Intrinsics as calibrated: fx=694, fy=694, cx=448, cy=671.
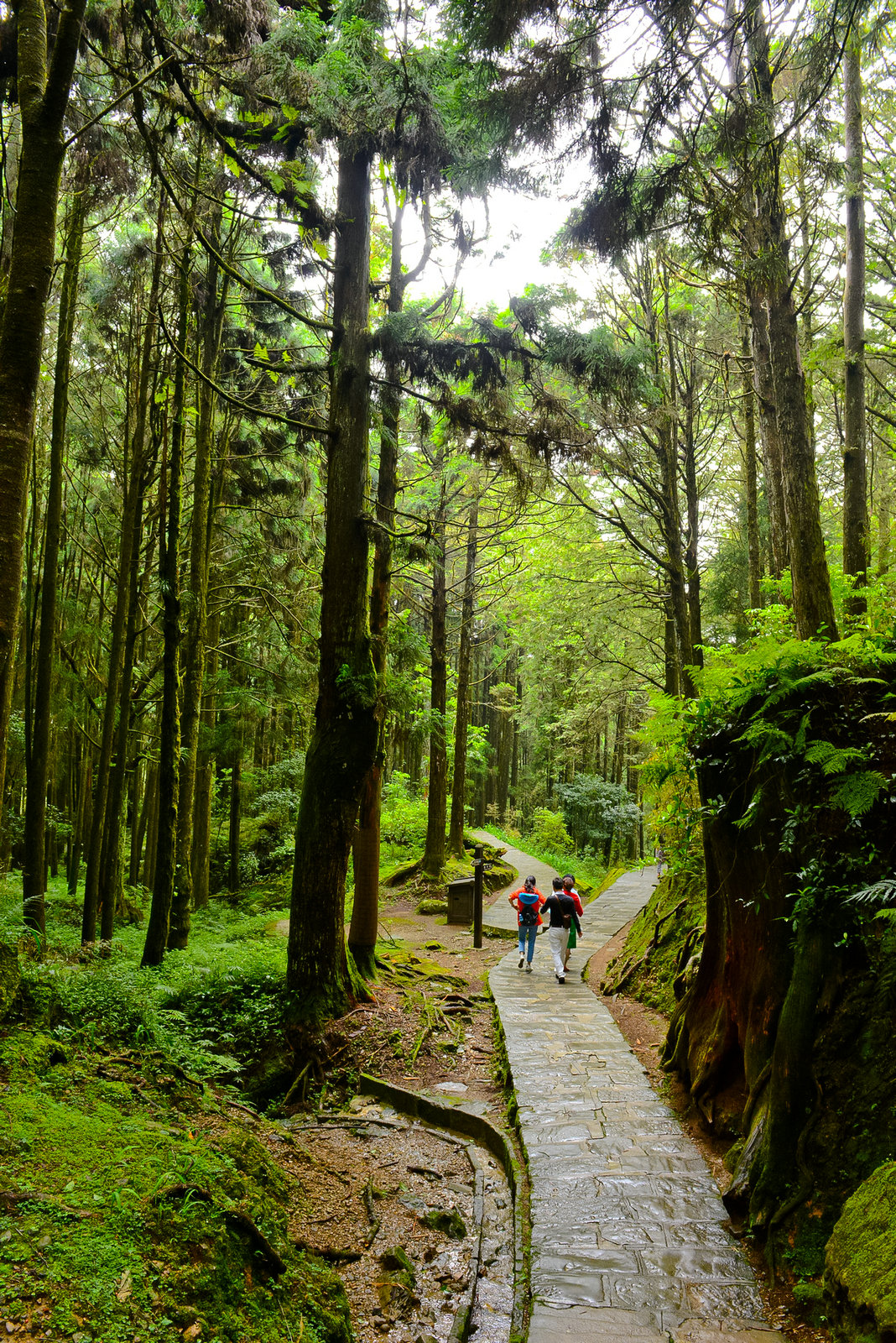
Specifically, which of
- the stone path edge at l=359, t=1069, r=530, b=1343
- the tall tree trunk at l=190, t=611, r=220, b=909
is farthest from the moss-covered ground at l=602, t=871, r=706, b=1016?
the tall tree trunk at l=190, t=611, r=220, b=909

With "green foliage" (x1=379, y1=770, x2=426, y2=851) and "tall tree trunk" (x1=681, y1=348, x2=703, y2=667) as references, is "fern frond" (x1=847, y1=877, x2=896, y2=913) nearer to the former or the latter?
"tall tree trunk" (x1=681, y1=348, x2=703, y2=667)

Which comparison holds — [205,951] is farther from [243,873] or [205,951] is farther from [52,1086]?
[243,873]

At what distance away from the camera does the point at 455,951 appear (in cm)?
1221

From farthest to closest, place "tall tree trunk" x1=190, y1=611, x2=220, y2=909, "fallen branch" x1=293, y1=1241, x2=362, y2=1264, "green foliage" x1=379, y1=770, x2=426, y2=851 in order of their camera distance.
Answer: "green foliage" x1=379, y1=770, x2=426, y2=851 → "tall tree trunk" x1=190, y1=611, x2=220, y2=909 → "fallen branch" x1=293, y1=1241, x2=362, y2=1264

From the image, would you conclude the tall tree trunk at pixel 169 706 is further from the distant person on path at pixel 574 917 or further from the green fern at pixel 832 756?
the green fern at pixel 832 756

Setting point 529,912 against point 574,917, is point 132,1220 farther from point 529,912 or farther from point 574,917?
point 529,912

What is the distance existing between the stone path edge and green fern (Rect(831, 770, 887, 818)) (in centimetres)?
321

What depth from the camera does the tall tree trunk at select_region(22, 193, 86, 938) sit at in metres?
8.23

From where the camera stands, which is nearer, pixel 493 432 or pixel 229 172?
pixel 493 432

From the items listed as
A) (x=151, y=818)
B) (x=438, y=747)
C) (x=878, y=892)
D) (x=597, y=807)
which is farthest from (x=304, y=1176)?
(x=597, y=807)

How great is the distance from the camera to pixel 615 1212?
14.6 feet

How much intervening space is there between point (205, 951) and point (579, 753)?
21.8m

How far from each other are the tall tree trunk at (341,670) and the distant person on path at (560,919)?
10.9 ft

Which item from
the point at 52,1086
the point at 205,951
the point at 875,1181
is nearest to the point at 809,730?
the point at 875,1181
